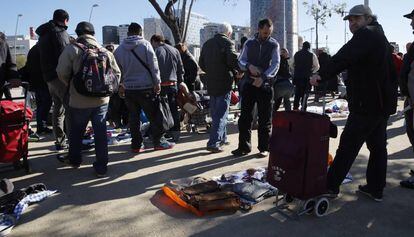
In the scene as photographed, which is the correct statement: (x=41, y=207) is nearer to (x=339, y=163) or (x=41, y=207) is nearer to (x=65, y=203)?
(x=65, y=203)

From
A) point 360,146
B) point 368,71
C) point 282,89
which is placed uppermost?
point 368,71

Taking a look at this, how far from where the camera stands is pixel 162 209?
413 cm

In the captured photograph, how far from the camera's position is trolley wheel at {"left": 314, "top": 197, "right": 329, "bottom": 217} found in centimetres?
384

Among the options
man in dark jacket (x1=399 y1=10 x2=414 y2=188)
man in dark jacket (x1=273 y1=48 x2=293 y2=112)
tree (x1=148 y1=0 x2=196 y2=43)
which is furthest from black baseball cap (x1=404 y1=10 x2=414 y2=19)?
tree (x1=148 y1=0 x2=196 y2=43)

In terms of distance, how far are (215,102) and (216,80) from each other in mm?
367

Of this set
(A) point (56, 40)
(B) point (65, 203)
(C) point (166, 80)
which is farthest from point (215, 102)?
(B) point (65, 203)

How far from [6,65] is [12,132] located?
102 cm

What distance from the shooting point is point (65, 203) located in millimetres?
4324

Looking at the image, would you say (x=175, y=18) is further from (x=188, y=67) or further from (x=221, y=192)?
(x=221, y=192)

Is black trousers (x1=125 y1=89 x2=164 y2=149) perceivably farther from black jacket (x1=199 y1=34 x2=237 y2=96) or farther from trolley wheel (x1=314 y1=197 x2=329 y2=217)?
trolley wheel (x1=314 y1=197 x2=329 y2=217)

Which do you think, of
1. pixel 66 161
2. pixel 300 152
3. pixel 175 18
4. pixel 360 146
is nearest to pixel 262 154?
pixel 360 146

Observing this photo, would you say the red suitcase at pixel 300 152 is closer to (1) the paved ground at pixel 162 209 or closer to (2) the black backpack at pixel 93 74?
(1) the paved ground at pixel 162 209

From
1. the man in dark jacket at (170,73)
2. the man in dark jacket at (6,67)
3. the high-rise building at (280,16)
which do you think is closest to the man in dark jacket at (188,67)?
the man in dark jacket at (170,73)

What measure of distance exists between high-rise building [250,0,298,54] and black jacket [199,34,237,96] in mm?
14306
